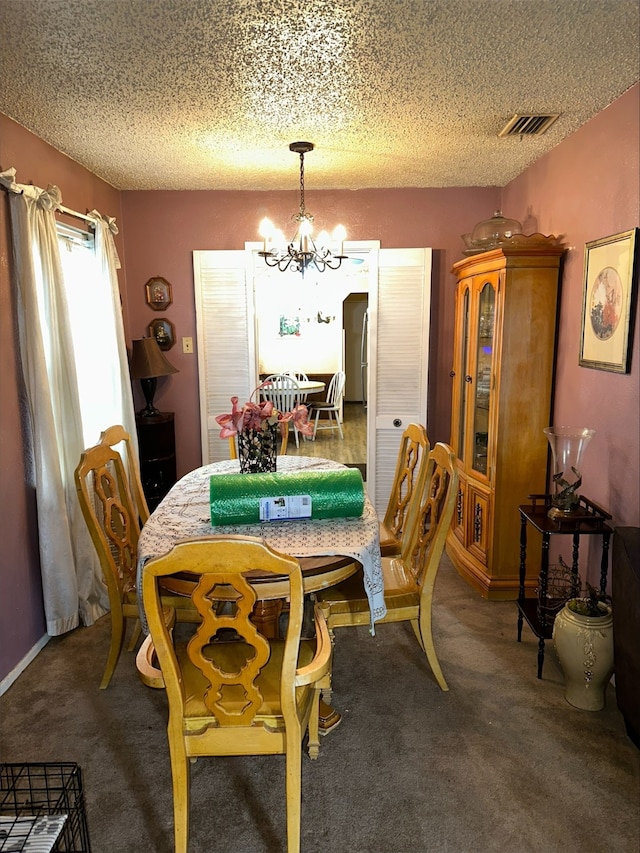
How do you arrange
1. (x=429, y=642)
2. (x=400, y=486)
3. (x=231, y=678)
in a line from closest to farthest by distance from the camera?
(x=231, y=678), (x=429, y=642), (x=400, y=486)

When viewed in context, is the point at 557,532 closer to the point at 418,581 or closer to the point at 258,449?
the point at 418,581

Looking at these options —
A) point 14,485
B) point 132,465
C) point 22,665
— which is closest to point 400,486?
point 132,465

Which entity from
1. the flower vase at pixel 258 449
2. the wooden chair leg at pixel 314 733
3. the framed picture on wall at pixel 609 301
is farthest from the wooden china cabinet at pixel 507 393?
the wooden chair leg at pixel 314 733

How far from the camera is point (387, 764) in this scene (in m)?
1.98

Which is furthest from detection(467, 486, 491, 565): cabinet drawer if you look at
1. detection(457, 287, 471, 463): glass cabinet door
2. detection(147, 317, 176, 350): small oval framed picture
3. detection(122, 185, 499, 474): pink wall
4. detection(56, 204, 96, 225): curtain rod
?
detection(56, 204, 96, 225): curtain rod

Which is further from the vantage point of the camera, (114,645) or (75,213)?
(75,213)

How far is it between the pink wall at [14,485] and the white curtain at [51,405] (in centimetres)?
5

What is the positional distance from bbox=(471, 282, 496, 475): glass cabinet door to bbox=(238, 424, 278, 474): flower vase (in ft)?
4.45

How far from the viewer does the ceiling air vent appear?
8.48 feet

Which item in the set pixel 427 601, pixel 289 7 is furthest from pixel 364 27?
pixel 427 601

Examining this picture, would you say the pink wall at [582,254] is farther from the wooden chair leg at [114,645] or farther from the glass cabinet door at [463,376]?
the wooden chair leg at [114,645]

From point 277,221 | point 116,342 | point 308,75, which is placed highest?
point 308,75

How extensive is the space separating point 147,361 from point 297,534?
219 centimetres

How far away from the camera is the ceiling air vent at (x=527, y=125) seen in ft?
8.48
